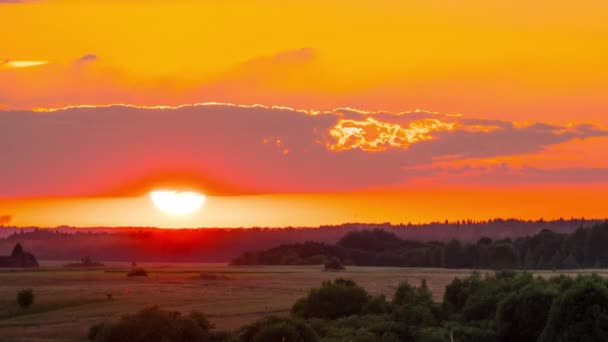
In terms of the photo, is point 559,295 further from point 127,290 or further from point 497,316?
point 127,290

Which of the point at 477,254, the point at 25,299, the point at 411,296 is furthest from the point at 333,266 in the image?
the point at 411,296

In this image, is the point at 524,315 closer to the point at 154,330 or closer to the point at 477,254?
the point at 154,330

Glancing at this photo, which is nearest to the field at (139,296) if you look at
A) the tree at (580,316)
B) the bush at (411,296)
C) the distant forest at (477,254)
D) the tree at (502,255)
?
the bush at (411,296)

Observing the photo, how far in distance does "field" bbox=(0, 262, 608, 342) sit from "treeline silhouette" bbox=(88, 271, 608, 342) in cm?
394

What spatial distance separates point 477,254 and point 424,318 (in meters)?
103

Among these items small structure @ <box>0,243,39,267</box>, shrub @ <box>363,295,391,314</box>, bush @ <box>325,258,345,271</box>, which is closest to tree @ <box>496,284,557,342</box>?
shrub @ <box>363,295,391,314</box>

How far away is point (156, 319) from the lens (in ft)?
211

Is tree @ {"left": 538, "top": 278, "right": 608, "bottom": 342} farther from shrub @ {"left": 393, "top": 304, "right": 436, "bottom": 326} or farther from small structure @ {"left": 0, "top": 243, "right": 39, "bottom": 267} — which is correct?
small structure @ {"left": 0, "top": 243, "right": 39, "bottom": 267}

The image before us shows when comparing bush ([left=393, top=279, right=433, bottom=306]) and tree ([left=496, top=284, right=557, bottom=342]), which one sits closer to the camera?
tree ([left=496, top=284, right=557, bottom=342])

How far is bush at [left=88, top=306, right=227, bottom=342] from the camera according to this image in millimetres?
62906

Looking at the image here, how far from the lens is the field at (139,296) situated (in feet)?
243

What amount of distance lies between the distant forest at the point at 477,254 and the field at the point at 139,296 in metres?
33.1

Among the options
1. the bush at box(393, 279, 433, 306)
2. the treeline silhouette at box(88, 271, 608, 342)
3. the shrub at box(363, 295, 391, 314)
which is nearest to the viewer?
the treeline silhouette at box(88, 271, 608, 342)

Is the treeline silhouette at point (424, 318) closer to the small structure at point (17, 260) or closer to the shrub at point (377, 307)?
the shrub at point (377, 307)
